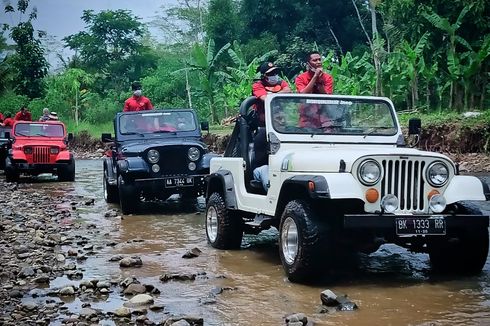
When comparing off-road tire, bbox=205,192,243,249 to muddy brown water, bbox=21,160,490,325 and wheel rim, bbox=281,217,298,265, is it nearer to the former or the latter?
muddy brown water, bbox=21,160,490,325

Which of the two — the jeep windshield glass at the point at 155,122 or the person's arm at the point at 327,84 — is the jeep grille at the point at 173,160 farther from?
the person's arm at the point at 327,84

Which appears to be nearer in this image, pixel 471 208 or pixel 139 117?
pixel 471 208

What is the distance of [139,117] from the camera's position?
42.8 feet

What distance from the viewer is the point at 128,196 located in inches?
456

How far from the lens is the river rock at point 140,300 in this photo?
5.59m

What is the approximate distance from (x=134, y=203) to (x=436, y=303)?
7.01m

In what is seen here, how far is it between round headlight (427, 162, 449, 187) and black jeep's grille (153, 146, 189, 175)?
6.19m

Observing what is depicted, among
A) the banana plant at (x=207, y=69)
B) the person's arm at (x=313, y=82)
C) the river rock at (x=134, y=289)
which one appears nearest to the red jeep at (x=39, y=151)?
the banana plant at (x=207, y=69)

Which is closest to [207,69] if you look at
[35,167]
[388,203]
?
[35,167]

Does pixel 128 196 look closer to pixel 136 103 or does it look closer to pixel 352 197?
pixel 136 103

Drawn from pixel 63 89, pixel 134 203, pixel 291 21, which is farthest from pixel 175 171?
pixel 63 89

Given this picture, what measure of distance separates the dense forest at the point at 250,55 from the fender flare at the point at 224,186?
48.5ft

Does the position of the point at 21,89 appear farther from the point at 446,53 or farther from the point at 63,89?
the point at 446,53

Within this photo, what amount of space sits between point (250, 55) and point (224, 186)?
86.0 ft
